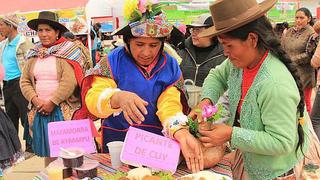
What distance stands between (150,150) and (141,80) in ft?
1.73

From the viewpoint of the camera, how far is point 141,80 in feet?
6.63

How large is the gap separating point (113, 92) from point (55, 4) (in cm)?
1150

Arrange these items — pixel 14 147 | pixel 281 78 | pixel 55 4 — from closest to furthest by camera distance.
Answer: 1. pixel 281 78
2. pixel 14 147
3. pixel 55 4

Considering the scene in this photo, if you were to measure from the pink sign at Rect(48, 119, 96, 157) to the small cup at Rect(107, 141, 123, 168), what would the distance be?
123 mm

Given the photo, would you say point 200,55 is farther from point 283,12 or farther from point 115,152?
point 283,12

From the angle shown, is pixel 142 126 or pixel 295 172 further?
pixel 142 126

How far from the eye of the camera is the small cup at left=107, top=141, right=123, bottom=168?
1.79 m

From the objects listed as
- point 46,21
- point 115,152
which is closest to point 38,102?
point 46,21

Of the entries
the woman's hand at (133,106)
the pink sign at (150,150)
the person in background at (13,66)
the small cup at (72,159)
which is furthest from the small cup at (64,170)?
the person in background at (13,66)

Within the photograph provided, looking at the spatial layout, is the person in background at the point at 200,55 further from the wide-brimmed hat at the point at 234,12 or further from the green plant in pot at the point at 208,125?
the wide-brimmed hat at the point at 234,12

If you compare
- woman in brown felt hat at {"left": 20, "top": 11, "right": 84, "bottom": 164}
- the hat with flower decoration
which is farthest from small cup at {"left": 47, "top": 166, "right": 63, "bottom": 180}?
woman in brown felt hat at {"left": 20, "top": 11, "right": 84, "bottom": 164}

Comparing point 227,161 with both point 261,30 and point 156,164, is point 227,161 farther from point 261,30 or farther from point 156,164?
point 261,30

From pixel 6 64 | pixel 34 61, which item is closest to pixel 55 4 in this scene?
pixel 6 64

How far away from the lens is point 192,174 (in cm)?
159
